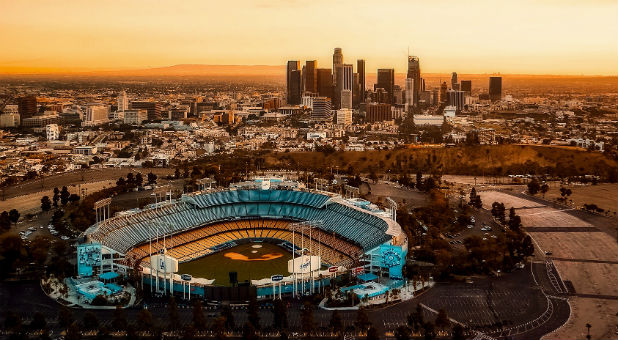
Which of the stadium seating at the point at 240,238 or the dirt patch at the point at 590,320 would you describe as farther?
the stadium seating at the point at 240,238

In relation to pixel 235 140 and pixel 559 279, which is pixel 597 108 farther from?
pixel 559 279

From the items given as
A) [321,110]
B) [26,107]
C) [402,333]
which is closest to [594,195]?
[402,333]

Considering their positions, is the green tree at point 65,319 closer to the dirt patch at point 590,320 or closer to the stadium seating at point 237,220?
the stadium seating at point 237,220

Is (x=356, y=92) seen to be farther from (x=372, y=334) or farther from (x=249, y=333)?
(x=372, y=334)

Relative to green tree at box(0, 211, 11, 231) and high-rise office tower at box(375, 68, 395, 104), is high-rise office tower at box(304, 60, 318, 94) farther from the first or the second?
green tree at box(0, 211, 11, 231)

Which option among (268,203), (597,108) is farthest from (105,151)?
(597,108)

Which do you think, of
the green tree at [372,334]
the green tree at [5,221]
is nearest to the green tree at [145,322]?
the green tree at [372,334]

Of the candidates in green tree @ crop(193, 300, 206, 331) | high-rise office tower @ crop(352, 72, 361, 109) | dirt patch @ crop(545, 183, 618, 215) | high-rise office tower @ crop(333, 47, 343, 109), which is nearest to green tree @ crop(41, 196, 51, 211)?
green tree @ crop(193, 300, 206, 331)
